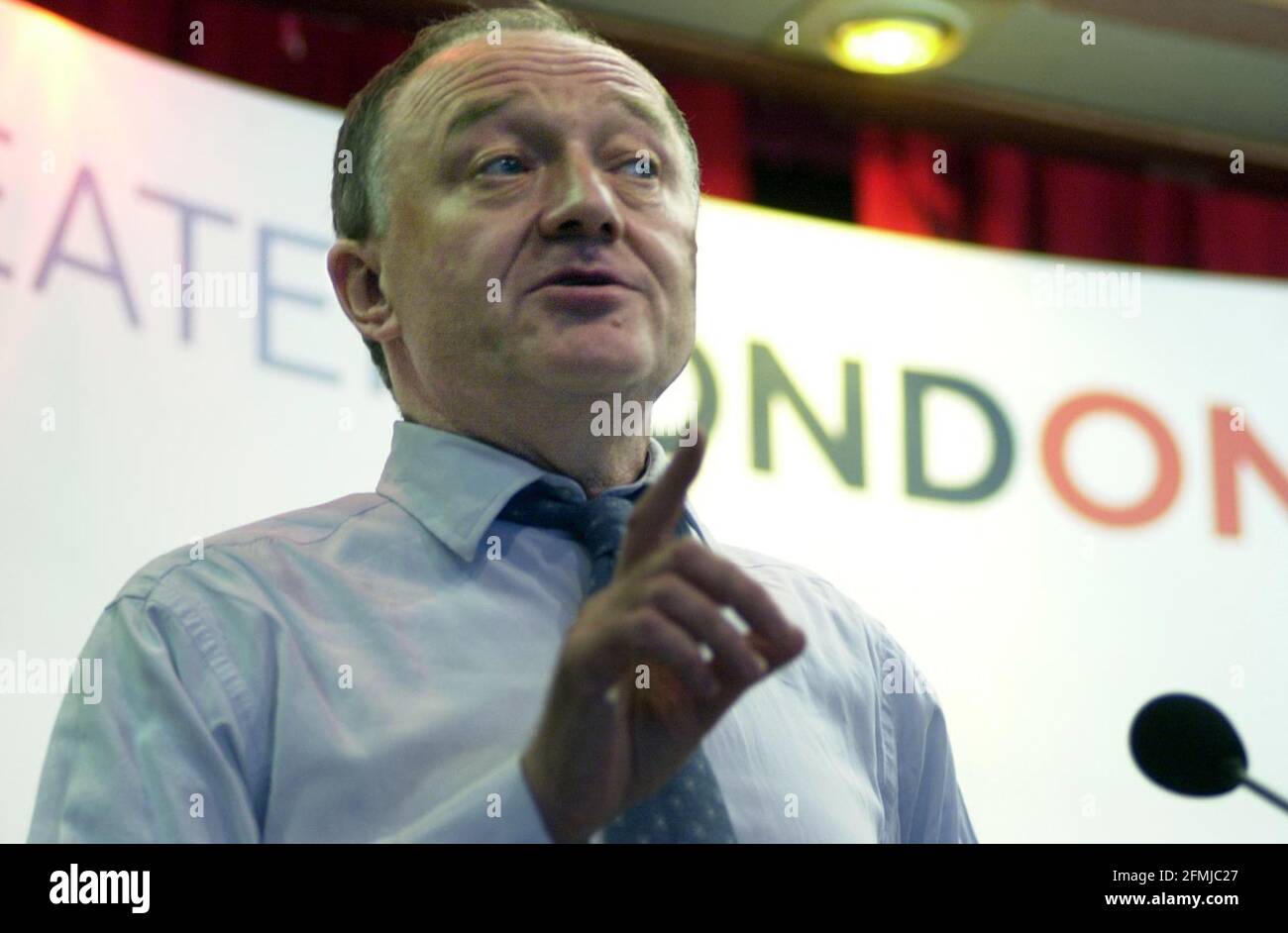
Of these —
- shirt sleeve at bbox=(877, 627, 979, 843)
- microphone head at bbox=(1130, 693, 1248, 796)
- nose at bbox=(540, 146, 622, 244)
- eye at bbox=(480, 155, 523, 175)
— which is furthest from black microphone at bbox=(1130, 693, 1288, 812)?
eye at bbox=(480, 155, 523, 175)

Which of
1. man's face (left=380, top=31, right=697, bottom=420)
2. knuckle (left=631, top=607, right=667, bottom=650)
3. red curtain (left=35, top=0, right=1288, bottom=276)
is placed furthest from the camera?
red curtain (left=35, top=0, right=1288, bottom=276)

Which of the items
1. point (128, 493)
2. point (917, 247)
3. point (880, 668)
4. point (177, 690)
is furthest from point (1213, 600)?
point (177, 690)

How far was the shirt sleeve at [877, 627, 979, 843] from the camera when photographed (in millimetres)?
1202

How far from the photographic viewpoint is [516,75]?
1.25 m

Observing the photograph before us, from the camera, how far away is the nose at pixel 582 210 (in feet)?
3.82

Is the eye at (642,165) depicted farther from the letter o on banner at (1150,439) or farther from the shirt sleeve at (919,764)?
the letter o on banner at (1150,439)

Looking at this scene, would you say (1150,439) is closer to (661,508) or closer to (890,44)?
(890,44)

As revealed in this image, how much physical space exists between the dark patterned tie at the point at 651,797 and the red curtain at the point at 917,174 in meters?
1.27

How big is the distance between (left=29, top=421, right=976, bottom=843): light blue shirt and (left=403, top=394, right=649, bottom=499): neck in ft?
0.10
